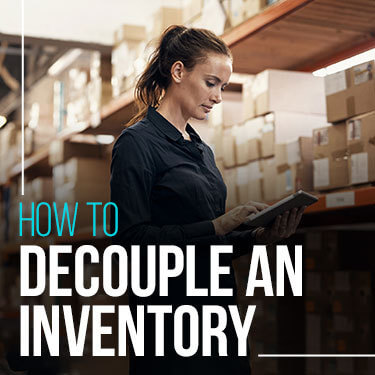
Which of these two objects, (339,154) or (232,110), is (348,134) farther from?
(232,110)

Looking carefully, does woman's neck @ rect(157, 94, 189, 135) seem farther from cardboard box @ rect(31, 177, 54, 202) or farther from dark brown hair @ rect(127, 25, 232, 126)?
cardboard box @ rect(31, 177, 54, 202)

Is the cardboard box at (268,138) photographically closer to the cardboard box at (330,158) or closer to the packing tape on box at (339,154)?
the cardboard box at (330,158)

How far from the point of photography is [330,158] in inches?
79.7

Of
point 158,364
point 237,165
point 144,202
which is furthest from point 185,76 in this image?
point 237,165

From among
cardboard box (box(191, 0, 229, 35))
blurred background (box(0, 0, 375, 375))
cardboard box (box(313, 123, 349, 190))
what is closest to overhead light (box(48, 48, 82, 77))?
blurred background (box(0, 0, 375, 375))

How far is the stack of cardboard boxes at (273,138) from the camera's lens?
2258mm

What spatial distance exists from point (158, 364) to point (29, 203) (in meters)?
4.06

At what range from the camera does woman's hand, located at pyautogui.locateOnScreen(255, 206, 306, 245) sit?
141cm

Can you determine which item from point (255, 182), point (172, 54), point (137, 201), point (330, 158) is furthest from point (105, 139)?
point (137, 201)

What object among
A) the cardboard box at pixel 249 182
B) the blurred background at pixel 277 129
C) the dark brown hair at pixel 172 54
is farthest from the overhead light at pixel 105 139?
the dark brown hair at pixel 172 54

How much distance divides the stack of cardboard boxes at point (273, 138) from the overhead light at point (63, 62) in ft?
6.91

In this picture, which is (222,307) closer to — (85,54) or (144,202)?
(144,202)

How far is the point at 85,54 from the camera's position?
418cm

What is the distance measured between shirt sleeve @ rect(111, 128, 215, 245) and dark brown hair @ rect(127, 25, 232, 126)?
0.80ft
